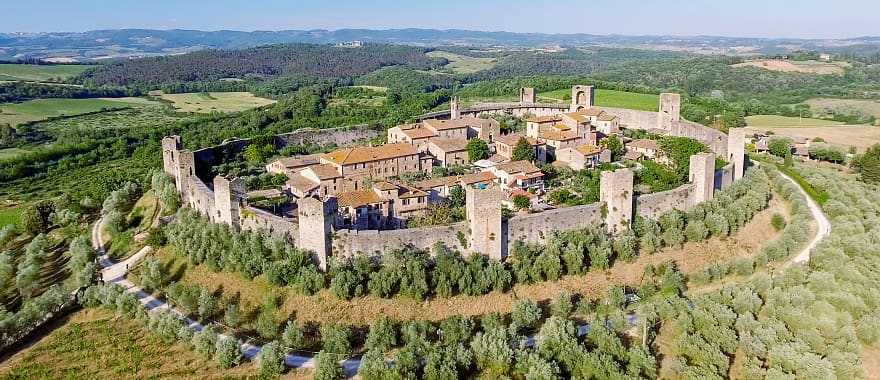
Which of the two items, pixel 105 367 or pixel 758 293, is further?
pixel 758 293

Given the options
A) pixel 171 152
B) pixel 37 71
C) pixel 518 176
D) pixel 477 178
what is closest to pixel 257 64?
pixel 37 71

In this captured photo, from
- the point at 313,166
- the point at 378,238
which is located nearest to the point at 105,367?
the point at 378,238

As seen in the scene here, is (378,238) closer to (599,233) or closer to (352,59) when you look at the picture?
(599,233)

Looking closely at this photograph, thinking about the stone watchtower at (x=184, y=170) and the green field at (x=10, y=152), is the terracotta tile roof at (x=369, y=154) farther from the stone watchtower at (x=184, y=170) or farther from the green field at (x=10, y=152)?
the green field at (x=10, y=152)

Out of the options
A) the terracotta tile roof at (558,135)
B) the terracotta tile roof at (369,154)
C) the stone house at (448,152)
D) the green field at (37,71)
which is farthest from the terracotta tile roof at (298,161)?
the green field at (37,71)

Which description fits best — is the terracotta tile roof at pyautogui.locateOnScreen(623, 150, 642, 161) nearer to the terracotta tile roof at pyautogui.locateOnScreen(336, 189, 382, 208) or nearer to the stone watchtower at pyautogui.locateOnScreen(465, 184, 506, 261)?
the stone watchtower at pyautogui.locateOnScreen(465, 184, 506, 261)

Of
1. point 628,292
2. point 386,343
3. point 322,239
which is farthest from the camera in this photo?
point 628,292

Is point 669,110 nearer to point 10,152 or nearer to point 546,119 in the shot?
point 546,119
